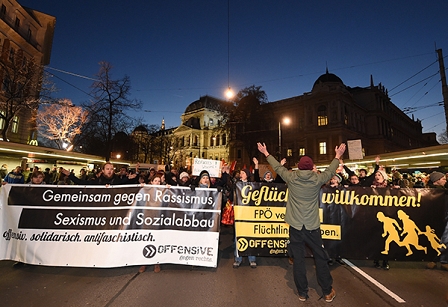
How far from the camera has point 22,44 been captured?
93.4 feet

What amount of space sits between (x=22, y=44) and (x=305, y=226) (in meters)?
36.9

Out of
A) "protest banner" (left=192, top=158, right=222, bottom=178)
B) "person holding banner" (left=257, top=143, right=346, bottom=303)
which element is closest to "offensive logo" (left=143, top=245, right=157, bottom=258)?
"person holding banner" (left=257, top=143, right=346, bottom=303)

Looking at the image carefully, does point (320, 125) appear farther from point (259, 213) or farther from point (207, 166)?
point (259, 213)

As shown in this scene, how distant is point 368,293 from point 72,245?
515 centimetres

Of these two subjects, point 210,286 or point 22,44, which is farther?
point 22,44

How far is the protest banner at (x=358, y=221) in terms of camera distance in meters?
5.02

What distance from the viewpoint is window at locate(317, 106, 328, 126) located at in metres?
46.5

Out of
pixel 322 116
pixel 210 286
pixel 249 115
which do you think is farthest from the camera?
pixel 322 116

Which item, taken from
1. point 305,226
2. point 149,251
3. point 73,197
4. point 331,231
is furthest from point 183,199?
point 331,231

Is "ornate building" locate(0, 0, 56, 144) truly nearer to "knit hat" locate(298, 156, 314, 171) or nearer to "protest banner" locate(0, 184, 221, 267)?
"protest banner" locate(0, 184, 221, 267)

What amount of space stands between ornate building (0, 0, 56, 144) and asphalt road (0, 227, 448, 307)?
71.7 feet

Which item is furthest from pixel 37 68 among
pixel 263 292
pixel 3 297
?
pixel 263 292

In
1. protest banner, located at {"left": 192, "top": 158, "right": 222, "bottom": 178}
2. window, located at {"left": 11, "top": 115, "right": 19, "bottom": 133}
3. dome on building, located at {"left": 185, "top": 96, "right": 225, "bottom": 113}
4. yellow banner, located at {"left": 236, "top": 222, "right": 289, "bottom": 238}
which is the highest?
dome on building, located at {"left": 185, "top": 96, "right": 225, "bottom": 113}

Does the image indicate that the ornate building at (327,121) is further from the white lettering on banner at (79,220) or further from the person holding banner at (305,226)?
the white lettering on banner at (79,220)
